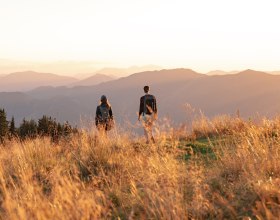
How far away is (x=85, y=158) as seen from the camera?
8.06 meters

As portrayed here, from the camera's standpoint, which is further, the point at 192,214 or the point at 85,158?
the point at 85,158

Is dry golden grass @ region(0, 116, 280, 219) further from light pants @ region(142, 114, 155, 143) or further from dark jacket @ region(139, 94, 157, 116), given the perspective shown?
dark jacket @ region(139, 94, 157, 116)

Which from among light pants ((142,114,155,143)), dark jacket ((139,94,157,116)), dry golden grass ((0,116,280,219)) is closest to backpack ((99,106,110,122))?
dark jacket ((139,94,157,116))

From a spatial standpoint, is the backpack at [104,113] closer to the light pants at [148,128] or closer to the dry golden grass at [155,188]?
the light pants at [148,128]

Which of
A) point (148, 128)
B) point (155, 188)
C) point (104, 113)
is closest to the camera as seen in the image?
point (155, 188)

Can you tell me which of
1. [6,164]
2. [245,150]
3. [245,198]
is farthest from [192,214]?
[6,164]

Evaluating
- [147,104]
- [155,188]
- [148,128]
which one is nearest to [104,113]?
[147,104]

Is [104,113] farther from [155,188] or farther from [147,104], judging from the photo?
[155,188]

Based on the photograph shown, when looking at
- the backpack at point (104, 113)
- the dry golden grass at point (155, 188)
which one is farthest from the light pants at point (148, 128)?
the backpack at point (104, 113)

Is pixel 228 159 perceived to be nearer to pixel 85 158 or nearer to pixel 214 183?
pixel 214 183

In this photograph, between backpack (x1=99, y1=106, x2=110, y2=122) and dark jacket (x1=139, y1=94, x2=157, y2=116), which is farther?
dark jacket (x1=139, y1=94, x2=157, y2=116)

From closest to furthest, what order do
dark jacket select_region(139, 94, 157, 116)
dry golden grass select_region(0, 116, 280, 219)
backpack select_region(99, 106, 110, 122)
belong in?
dry golden grass select_region(0, 116, 280, 219) < backpack select_region(99, 106, 110, 122) < dark jacket select_region(139, 94, 157, 116)

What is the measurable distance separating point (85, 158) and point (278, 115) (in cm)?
741

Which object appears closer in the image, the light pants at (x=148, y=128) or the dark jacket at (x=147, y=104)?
the light pants at (x=148, y=128)
